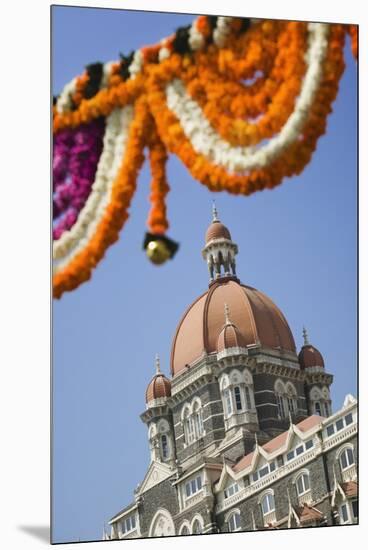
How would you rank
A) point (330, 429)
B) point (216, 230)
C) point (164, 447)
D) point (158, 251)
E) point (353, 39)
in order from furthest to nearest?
1. point (164, 447)
2. point (330, 429)
3. point (216, 230)
4. point (353, 39)
5. point (158, 251)

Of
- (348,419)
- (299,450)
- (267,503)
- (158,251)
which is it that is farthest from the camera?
(299,450)

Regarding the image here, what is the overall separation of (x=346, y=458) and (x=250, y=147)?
26.2ft

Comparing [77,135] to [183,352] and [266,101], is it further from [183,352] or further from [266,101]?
[183,352]

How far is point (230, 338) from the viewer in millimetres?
15234

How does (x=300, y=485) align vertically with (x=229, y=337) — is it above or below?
below

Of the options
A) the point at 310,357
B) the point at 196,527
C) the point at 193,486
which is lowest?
the point at 196,527

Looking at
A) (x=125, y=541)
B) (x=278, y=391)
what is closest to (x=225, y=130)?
(x=125, y=541)

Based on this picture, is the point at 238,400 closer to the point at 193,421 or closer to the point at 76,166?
the point at 193,421

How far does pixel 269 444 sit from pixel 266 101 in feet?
32.9

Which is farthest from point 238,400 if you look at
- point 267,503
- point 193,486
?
point 267,503

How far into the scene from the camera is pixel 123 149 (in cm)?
558

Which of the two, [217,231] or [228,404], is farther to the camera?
[228,404]

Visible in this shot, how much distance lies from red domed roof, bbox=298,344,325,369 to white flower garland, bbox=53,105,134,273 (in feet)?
20.3

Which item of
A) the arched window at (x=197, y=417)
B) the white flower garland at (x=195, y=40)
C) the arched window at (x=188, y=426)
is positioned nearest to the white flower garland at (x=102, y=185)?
the white flower garland at (x=195, y=40)
